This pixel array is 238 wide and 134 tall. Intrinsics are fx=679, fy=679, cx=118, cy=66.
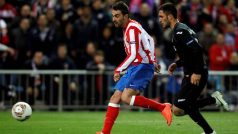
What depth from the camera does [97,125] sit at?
1451 centimetres

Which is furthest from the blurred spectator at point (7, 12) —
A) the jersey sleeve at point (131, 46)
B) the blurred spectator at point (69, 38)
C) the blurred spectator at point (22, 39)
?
the jersey sleeve at point (131, 46)

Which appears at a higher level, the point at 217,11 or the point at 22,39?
the point at 217,11

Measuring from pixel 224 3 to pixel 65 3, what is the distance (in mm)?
5705

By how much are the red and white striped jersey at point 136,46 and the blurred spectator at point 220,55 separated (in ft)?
28.3

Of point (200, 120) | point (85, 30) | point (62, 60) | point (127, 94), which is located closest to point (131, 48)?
point (127, 94)

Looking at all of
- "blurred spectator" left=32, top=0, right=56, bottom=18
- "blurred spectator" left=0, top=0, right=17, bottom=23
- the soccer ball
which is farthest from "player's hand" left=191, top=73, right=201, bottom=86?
"blurred spectator" left=32, top=0, right=56, bottom=18

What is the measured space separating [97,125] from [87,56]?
6.21 meters

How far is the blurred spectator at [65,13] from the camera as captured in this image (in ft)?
68.9

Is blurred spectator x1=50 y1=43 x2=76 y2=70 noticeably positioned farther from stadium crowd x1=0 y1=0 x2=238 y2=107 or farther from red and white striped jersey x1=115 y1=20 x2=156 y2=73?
A: red and white striped jersey x1=115 y1=20 x2=156 y2=73

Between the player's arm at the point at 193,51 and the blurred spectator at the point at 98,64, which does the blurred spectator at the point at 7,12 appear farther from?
the player's arm at the point at 193,51

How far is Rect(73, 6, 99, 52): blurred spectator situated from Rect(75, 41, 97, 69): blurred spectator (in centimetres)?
29

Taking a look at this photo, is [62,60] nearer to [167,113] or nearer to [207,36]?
[207,36]

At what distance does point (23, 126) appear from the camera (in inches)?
551

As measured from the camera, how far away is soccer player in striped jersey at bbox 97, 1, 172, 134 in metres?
11.6
